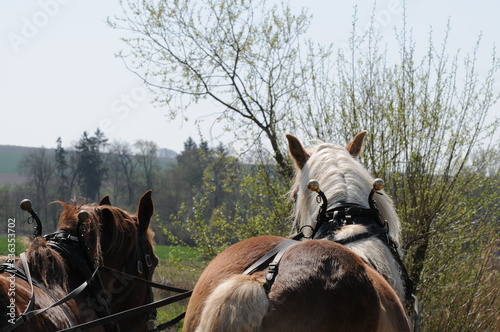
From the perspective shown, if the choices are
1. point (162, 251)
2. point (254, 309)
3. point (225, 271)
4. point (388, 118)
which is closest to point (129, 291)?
point (225, 271)

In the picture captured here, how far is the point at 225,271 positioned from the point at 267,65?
640cm

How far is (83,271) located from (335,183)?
1641 millimetres

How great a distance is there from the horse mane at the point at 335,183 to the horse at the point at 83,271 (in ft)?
4.21

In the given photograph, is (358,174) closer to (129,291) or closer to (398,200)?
(129,291)

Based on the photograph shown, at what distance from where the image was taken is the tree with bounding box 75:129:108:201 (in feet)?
127

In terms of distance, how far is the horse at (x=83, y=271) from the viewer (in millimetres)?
2918

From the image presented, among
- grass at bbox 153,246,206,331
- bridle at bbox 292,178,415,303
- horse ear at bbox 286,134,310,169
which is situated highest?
horse ear at bbox 286,134,310,169

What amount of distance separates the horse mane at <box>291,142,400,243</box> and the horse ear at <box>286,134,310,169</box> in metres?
0.08

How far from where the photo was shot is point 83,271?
3670mm

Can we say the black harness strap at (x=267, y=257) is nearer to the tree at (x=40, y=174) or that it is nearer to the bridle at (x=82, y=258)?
the bridle at (x=82, y=258)

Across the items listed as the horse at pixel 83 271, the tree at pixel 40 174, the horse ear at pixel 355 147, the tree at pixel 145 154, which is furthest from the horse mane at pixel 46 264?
the tree at pixel 145 154

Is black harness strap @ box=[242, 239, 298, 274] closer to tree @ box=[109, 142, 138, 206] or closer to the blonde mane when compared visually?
the blonde mane

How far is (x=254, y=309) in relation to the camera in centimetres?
220

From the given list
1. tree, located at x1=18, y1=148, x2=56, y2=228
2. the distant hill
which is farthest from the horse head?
the distant hill
